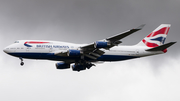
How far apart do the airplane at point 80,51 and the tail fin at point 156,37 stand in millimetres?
1783

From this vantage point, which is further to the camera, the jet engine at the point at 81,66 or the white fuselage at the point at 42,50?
the jet engine at the point at 81,66

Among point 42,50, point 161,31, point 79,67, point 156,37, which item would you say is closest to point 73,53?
point 42,50

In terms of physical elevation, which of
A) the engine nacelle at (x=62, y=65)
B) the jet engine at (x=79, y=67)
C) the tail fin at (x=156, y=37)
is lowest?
the jet engine at (x=79, y=67)

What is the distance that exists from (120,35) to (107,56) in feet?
35.9

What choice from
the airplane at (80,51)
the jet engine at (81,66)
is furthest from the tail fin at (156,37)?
the jet engine at (81,66)

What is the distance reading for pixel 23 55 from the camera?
56.1 meters

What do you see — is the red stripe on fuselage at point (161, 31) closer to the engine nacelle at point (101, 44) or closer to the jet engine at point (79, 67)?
the jet engine at point (79, 67)

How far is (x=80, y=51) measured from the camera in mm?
55875

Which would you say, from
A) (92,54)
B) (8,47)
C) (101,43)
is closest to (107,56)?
(92,54)

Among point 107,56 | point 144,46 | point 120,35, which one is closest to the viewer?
point 120,35

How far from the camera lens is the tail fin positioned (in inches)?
2603

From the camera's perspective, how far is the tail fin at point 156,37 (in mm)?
66125

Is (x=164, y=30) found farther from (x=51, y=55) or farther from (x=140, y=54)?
(x=51, y=55)

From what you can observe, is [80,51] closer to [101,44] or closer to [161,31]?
[101,44]
